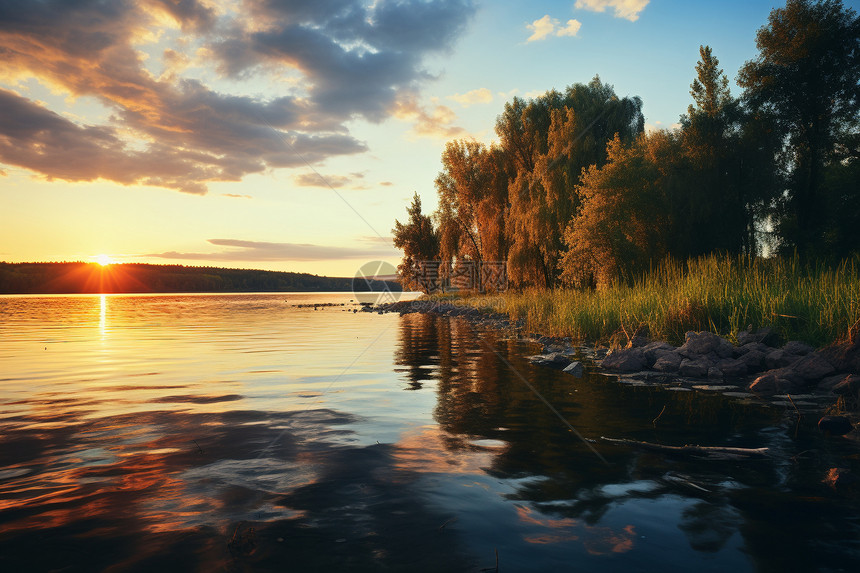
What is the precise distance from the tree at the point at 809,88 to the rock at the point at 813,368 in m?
27.1

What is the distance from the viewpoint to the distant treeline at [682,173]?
1004 inches

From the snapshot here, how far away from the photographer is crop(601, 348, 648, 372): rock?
11.2m

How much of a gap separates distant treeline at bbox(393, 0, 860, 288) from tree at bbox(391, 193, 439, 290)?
1462 cm

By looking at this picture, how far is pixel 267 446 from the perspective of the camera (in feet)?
19.3

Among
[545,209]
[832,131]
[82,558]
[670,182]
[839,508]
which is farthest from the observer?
[670,182]

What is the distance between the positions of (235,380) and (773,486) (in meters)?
9.60

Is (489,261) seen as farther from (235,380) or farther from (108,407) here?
(108,407)

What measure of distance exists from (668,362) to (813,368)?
249cm

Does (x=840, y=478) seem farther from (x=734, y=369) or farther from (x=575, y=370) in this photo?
(x=575, y=370)

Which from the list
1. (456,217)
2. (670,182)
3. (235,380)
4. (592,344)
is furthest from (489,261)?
(235,380)

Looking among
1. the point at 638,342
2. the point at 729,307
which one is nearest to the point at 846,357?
the point at 729,307

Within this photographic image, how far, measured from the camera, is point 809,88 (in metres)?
32.5

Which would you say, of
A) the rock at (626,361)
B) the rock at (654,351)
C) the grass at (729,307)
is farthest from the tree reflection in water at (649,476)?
the grass at (729,307)

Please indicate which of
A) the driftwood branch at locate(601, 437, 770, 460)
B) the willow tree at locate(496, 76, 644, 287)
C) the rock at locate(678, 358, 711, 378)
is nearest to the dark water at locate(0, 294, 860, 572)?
the driftwood branch at locate(601, 437, 770, 460)
